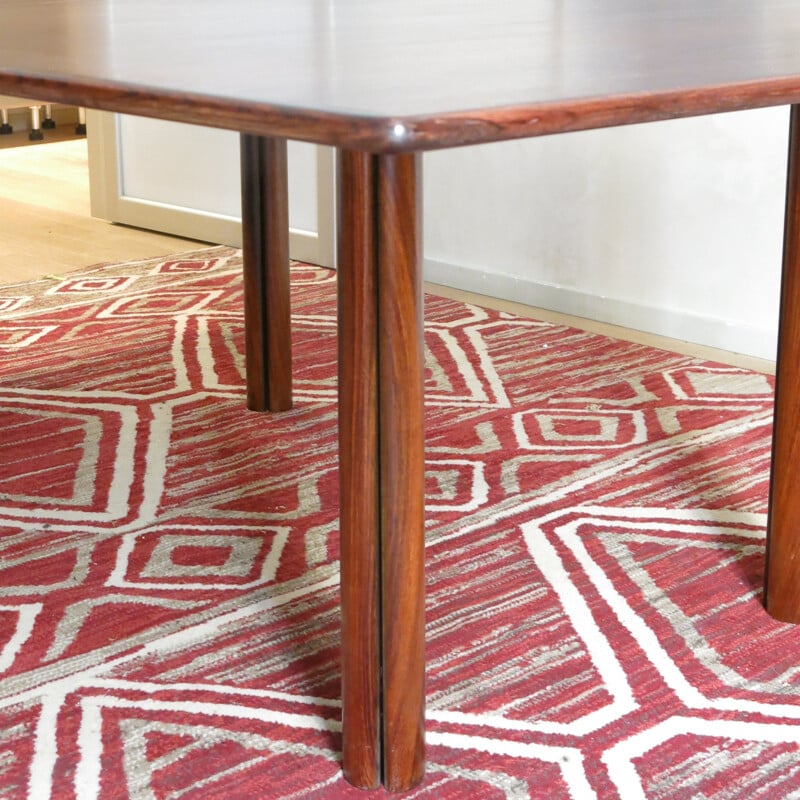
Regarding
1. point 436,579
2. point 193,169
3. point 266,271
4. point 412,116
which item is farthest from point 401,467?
point 193,169

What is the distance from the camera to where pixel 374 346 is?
91 centimetres

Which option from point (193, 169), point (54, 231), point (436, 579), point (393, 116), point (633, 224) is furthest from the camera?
point (54, 231)

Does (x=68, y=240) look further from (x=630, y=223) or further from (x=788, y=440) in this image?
(x=788, y=440)

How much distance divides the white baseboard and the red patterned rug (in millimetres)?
127

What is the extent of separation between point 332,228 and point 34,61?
1.84 m

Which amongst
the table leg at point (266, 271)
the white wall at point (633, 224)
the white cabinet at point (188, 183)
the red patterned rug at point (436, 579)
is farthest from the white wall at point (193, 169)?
the table leg at point (266, 271)

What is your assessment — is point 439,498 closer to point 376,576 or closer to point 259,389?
point 259,389

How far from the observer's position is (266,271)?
1.87 metres

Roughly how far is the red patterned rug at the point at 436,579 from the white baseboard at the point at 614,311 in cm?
13

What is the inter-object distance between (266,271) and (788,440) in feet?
2.85

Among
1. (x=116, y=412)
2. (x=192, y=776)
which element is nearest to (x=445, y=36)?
(x=192, y=776)

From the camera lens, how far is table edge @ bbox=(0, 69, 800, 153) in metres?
0.73

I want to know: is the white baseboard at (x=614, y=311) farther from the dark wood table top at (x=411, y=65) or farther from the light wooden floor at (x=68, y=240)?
the dark wood table top at (x=411, y=65)

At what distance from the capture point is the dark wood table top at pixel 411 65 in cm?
78
